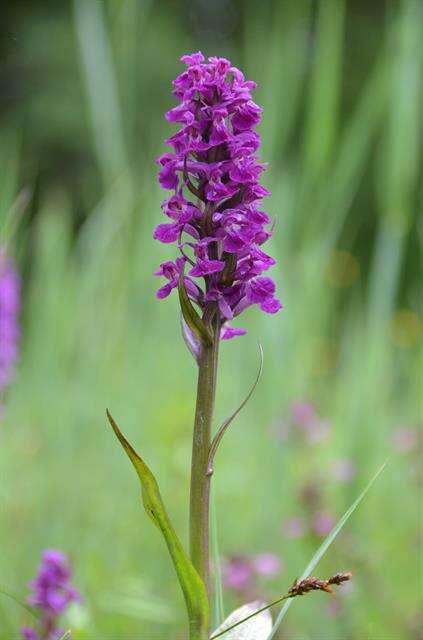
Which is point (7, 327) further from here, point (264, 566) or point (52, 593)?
point (52, 593)

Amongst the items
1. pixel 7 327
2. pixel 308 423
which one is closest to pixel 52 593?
pixel 7 327

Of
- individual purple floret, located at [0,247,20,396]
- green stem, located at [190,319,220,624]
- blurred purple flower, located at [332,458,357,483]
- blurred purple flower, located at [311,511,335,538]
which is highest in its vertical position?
individual purple floret, located at [0,247,20,396]

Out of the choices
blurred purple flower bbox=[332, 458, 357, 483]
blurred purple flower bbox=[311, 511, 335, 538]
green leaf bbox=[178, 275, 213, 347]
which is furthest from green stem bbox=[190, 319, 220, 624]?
blurred purple flower bbox=[311, 511, 335, 538]

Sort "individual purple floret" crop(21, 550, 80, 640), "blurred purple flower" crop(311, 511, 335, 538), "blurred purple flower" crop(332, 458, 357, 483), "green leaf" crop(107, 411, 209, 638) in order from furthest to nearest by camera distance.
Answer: "blurred purple flower" crop(311, 511, 335, 538) < "blurred purple flower" crop(332, 458, 357, 483) < "individual purple floret" crop(21, 550, 80, 640) < "green leaf" crop(107, 411, 209, 638)

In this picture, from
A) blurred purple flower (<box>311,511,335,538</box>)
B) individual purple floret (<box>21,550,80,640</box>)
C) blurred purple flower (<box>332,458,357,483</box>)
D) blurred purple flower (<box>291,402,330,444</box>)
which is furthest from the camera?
blurred purple flower (<box>291,402,330,444</box>)

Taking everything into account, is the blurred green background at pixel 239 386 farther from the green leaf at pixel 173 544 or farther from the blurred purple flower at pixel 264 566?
the green leaf at pixel 173 544

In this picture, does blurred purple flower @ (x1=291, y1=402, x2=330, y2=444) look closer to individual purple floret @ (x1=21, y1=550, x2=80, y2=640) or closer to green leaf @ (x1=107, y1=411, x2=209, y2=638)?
individual purple floret @ (x1=21, y1=550, x2=80, y2=640)
